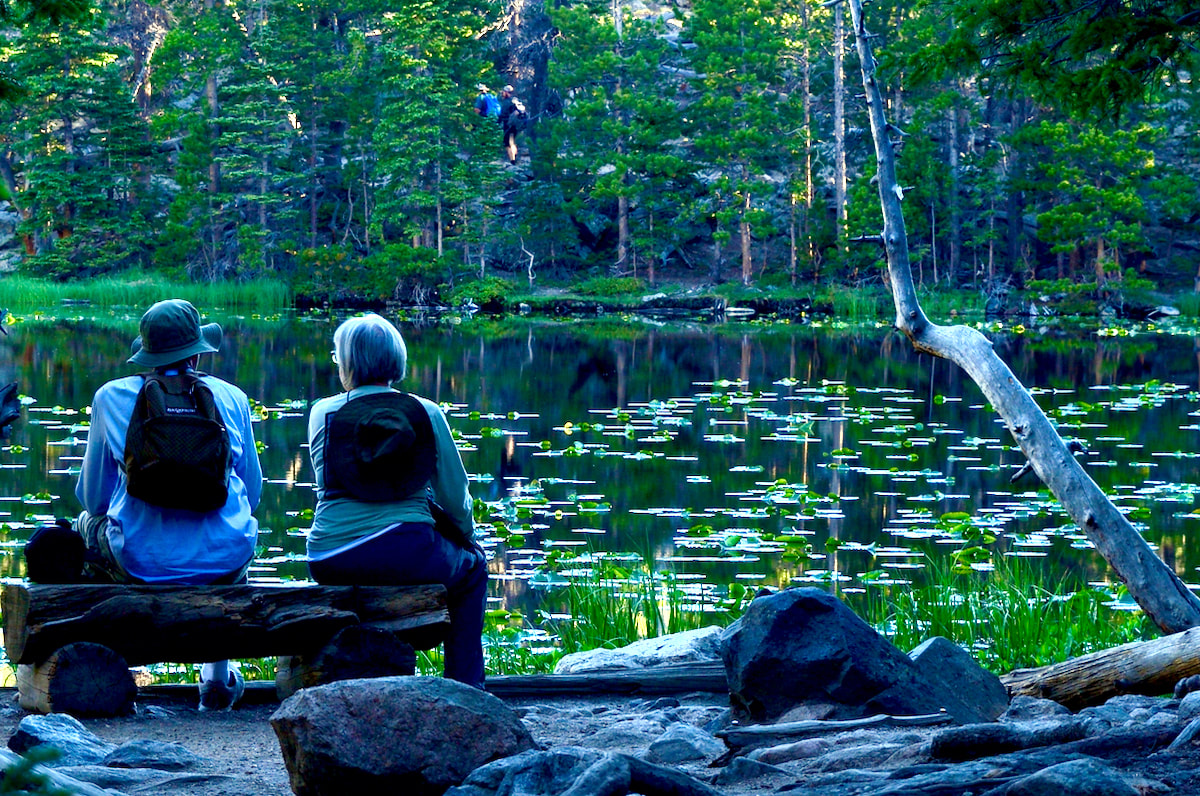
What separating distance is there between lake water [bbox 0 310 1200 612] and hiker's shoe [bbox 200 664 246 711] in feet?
10.4

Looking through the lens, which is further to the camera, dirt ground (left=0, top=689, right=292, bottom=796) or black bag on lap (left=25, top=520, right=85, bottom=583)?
black bag on lap (left=25, top=520, right=85, bottom=583)

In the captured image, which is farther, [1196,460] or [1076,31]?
[1196,460]

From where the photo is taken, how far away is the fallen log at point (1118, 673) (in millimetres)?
4133

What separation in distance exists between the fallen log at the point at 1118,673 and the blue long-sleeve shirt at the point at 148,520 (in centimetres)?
254

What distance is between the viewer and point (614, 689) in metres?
4.98

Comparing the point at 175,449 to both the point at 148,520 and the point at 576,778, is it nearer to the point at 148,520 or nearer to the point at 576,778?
the point at 148,520

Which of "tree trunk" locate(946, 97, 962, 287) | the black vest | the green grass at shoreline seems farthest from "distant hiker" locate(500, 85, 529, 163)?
the black vest

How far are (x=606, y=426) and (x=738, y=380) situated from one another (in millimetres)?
5012

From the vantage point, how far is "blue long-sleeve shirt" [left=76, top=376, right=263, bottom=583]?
4.59 metres

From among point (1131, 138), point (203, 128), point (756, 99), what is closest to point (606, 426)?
point (1131, 138)

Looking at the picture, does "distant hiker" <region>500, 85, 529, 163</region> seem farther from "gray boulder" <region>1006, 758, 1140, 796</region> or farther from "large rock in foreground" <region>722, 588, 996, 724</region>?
"gray boulder" <region>1006, 758, 1140, 796</region>

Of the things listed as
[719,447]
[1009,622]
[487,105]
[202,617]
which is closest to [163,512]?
[202,617]

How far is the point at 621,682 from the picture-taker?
4.99 m

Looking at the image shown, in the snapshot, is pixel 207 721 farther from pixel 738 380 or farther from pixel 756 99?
pixel 756 99
